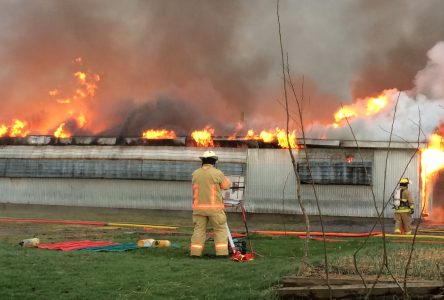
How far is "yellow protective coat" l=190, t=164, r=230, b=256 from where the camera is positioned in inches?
355

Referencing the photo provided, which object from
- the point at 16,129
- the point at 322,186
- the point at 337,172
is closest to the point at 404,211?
the point at 337,172

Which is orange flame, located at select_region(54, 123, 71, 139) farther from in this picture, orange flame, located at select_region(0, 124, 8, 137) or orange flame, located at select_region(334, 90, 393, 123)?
orange flame, located at select_region(334, 90, 393, 123)

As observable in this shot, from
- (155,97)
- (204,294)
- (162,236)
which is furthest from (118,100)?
(204,294)

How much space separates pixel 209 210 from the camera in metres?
9.10

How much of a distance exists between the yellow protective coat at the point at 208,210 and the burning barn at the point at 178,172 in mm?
11570

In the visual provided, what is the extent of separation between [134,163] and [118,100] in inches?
312

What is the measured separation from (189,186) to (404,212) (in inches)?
417

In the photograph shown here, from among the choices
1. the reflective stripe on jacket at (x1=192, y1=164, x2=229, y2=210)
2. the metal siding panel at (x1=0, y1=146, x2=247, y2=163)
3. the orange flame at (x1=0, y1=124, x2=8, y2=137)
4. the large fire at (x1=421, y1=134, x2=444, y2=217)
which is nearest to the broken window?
the large fire at (x1=421, y1=134, x2=444, y2=217)

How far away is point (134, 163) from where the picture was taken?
78.7ft

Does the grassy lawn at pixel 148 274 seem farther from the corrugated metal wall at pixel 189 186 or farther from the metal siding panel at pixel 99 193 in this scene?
the metal siding panel at pixel 99 193

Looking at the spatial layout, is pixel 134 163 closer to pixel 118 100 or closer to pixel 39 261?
pixel 118 100

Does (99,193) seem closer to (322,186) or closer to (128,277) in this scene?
(322,186)

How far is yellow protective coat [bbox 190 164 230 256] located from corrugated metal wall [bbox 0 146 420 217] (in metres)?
11.3

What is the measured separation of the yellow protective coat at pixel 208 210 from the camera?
9.02 m
